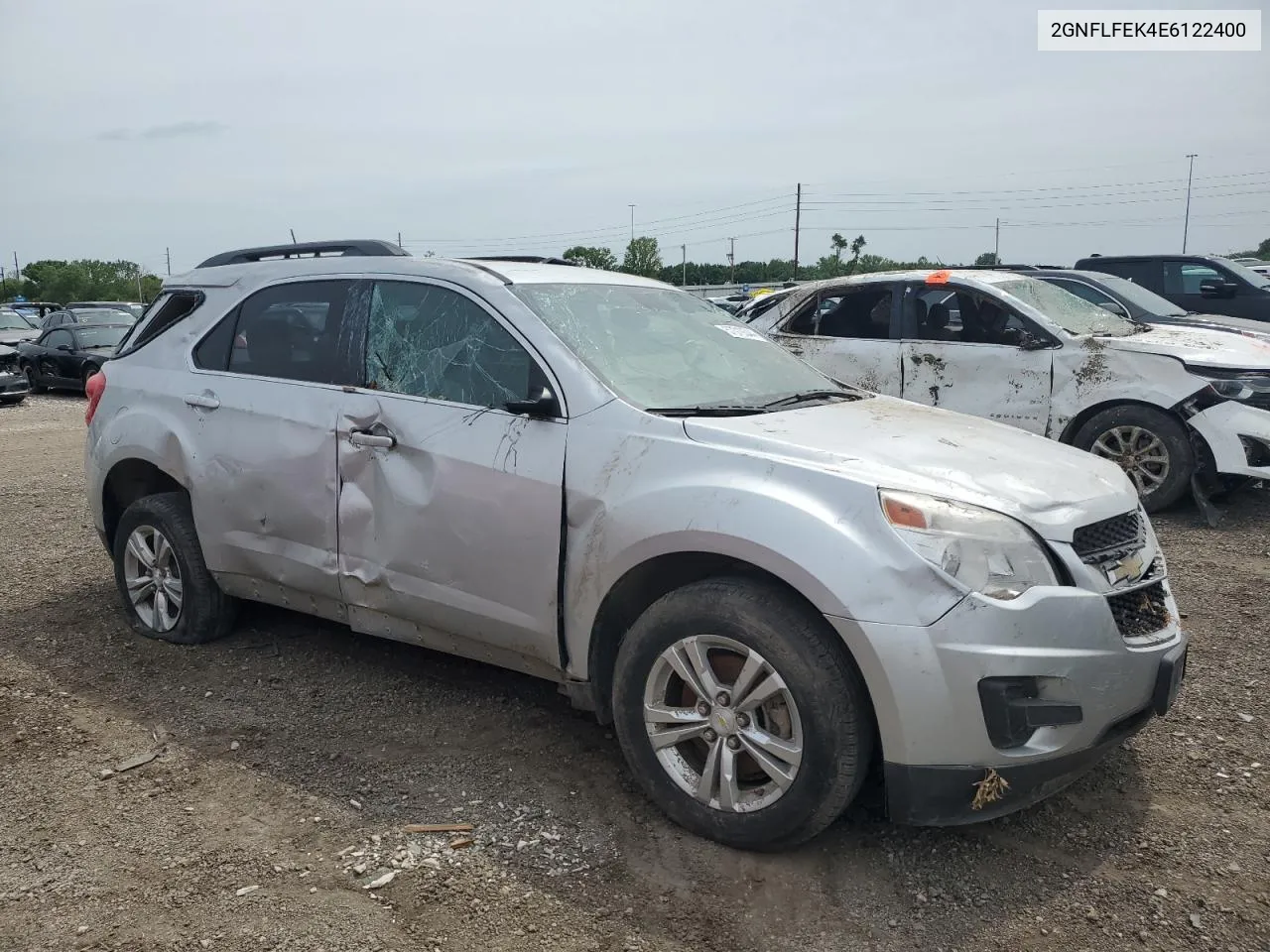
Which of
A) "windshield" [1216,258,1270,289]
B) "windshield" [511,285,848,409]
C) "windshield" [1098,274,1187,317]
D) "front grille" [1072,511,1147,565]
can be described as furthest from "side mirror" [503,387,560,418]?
"windshield" [1216,258,1270,289]

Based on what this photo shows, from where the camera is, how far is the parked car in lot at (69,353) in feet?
62.4

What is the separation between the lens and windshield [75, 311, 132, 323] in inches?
778

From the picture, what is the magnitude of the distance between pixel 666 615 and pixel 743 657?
26 centimetres

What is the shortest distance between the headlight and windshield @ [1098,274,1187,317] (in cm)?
785

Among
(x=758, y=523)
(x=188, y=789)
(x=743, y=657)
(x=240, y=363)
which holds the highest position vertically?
(x=240, y=363)

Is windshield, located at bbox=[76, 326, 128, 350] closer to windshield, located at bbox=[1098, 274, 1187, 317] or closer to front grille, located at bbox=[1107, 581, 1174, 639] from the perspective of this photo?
windshield, located at bbox=[1098, 274, 1187, 317]

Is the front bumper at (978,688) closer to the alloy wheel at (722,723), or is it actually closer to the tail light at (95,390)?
the alloy wheel at (722,723)

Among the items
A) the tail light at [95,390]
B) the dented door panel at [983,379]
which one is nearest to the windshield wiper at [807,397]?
the tail light at [95,390]

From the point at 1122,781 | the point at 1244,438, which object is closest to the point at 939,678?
the point at 1122,781

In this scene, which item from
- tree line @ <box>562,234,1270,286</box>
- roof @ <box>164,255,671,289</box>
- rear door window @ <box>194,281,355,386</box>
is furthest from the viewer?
tree line @ <box>562,234,1270,286</box>

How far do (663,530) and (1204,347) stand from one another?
610 cm

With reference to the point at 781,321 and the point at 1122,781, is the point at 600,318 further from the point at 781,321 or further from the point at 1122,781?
the point at 781,321

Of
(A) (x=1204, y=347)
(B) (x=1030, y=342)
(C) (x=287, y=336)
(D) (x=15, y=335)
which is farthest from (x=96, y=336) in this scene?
(A) (x=1204, y=347)

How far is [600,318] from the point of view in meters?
3.97
